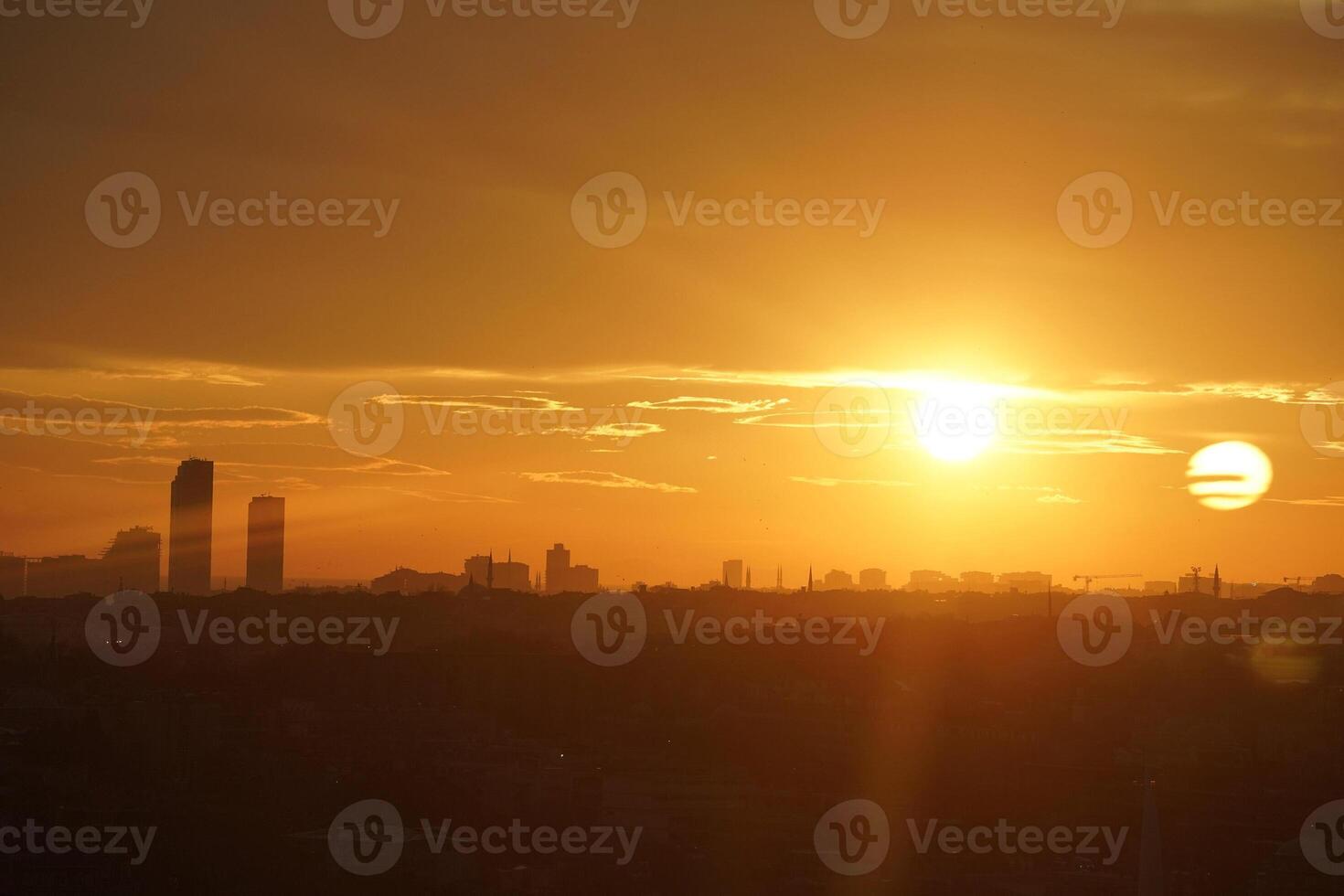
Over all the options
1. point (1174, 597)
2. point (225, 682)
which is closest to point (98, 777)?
point (225, 682)

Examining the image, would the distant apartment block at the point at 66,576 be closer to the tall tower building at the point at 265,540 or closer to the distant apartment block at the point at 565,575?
the tall tower building at the point at 265,540

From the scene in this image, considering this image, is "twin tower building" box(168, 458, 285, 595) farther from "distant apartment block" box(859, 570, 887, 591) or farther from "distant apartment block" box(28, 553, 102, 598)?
"distant apartment block" box(859, 570, 887, 591)

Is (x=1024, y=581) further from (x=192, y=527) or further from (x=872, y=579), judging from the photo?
(x=192, y=527)

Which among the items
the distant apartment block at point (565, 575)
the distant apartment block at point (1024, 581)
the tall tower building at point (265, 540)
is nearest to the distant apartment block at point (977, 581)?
the distant apartment block at point (1024, 581)

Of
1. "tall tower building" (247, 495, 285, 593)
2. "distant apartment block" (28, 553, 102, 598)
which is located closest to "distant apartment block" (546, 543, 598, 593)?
"tall tower building" (247, 495, 285, 593)

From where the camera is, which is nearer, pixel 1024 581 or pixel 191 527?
pixel 191 527

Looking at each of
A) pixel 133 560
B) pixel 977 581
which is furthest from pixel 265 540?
pixel 977 581

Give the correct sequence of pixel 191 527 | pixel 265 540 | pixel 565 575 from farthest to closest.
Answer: pixel 565 575
pixel 265 540
pixel 191 527

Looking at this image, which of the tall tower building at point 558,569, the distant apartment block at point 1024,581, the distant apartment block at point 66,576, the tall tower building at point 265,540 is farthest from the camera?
the distant apartment block at point 1024,581
